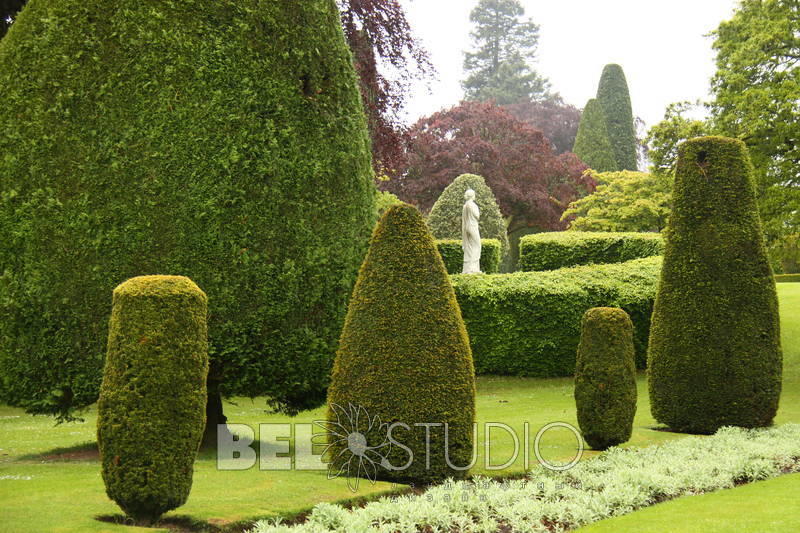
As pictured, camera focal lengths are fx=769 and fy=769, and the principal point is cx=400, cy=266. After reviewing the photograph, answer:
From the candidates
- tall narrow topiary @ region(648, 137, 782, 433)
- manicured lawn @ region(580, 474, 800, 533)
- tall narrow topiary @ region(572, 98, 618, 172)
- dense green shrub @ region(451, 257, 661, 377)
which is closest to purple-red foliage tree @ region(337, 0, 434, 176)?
dense green shrub @ region(451, 257, 661, 377)

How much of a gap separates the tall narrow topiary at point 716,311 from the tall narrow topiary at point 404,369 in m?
4.96

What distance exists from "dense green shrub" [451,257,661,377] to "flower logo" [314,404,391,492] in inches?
381

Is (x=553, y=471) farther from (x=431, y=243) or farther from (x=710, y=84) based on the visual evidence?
(x=710, y=84)

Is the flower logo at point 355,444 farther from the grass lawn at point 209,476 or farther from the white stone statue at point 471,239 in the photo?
the white stone statue at point 471,239

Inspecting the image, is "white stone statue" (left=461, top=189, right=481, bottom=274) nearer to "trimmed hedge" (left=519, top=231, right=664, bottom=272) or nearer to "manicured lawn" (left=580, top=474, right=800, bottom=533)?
"trimmed hedge" (left=519, top=231, right=664, bottom=272)

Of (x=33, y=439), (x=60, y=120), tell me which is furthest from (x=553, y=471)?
(x=33, y=439)

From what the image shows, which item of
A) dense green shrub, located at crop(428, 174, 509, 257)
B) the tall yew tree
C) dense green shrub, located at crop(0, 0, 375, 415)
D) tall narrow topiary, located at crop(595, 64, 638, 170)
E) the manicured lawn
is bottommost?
the manicured lawn

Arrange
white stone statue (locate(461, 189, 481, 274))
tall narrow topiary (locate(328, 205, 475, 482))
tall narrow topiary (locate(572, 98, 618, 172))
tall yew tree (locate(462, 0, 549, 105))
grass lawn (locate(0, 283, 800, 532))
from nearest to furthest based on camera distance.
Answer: grass lawn (locate(0, 283, 800, 532)) → tall narrow topiary (locate(328, 205, 475, 482)) → white stone statue (locate(461, 189, 481, 274)) → tall narrow topiary (locate(572, 98, 618, 172)) → tall yew tree (locate(462, 0, 549, 105))

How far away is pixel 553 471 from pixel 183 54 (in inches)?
240

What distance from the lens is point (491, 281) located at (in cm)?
1762

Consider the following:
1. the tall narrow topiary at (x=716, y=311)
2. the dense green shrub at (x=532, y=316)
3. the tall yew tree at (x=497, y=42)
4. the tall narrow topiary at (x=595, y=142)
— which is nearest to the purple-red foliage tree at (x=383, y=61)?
the dense green shrub at (x=532, y=316)

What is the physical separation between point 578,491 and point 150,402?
4.17 metres

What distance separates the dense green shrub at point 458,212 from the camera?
29516mm

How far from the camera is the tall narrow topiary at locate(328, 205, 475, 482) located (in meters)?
7.39
